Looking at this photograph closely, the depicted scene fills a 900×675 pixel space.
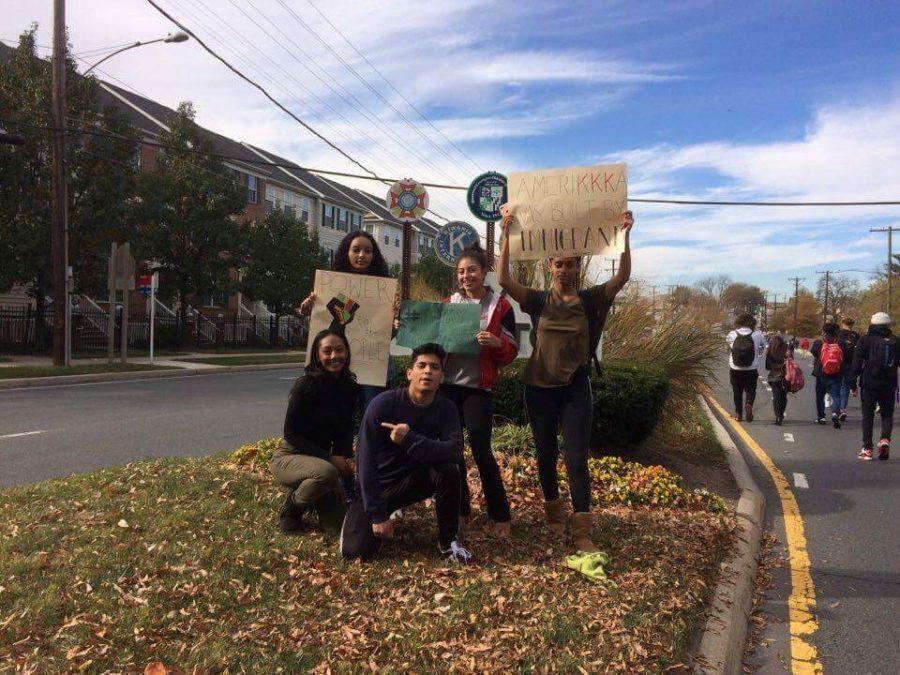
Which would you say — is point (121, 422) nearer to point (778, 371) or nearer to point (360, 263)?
point (360, 263)

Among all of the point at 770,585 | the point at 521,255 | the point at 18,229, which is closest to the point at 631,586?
the point at 770,585

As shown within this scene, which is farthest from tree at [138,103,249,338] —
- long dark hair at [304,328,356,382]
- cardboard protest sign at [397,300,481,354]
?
long dark hair at [304,328,356,382]

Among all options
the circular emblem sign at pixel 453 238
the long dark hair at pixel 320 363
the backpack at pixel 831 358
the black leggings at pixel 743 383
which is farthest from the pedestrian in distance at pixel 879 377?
the long dark hair at pixel 320 363

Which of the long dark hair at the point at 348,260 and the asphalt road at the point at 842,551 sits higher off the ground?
the long dark hair at the point at 348,260

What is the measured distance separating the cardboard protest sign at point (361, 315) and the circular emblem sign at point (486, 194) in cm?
434

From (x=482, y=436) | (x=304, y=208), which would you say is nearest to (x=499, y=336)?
(x=482, y=436)

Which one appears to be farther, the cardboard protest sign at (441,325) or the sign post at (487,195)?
the sign post at (487,195)

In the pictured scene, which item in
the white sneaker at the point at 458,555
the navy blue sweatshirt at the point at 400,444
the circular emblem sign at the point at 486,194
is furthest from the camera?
the circular emblem sign at the point at 486,194

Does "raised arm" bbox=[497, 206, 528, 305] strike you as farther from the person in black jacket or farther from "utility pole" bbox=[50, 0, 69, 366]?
"utility pole" bbox=[50, 0, 69, 366]

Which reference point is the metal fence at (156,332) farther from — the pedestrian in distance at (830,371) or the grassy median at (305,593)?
the grassy median at (305,593)

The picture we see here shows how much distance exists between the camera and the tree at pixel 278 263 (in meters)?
36.8

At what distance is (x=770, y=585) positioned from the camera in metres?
4.78

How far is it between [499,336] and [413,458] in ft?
3.13

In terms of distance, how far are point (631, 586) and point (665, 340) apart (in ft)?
18.3
